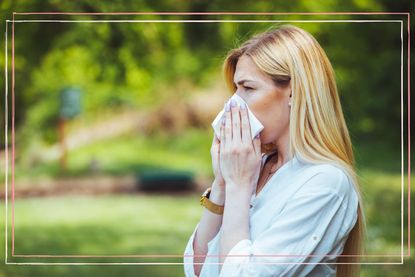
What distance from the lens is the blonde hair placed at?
200 cm

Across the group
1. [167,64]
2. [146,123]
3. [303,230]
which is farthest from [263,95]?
[146,123]

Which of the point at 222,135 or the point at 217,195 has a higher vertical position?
the point at 222,135

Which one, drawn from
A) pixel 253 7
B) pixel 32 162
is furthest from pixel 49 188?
pixel 253 7

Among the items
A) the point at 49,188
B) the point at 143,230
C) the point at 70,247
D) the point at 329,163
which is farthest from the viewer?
the point at 49,188

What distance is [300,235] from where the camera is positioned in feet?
6.22

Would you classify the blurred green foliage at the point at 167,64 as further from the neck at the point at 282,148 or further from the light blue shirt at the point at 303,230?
the light blue shirt at the point at 303,230

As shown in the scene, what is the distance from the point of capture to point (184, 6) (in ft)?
28.0

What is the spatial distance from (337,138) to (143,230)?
258 inches

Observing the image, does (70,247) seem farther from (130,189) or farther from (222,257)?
(222,257)

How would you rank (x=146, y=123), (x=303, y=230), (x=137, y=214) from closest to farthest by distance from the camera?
(x=303, y=230) → (x=137, y=214) → (x=146, y=123)

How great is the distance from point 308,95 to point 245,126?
206 mm

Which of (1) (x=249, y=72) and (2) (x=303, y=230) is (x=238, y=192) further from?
(1) (x=249, y=72)

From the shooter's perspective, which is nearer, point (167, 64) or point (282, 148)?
point (282, 148)

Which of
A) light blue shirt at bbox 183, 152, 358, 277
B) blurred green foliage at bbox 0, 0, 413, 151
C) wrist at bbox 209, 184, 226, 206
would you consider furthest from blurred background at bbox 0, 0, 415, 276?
light blue shirt at bbox 183, 152, 358, 277
